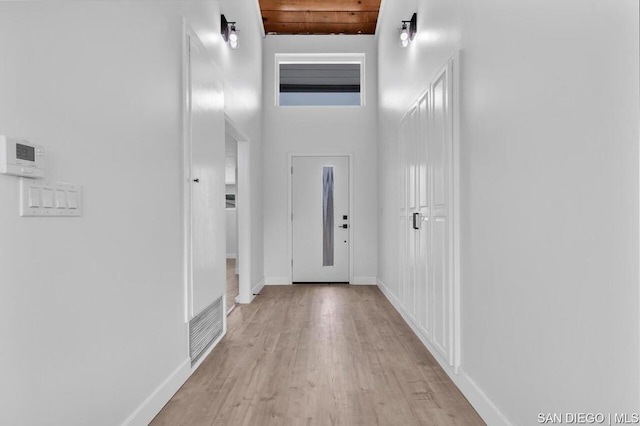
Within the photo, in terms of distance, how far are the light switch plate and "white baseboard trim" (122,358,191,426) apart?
3.23 ft

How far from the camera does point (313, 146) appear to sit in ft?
21.1

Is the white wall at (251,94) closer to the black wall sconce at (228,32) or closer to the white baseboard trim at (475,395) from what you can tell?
the black wall sconce at (228,32)

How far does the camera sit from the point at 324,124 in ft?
21.1

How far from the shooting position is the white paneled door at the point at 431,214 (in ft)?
8.61

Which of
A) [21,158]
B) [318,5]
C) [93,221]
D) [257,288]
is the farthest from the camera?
[318,5]

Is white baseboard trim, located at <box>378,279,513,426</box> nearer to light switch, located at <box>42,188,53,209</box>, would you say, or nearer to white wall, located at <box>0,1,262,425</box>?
white wall, located at <box>0,1,262,425</box>

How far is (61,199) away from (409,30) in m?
3.42

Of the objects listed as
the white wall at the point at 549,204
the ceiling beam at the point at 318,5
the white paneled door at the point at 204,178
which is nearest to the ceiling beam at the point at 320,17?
the ceiling beam at the point at 318,5

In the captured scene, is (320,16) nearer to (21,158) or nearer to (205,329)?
(205,329)

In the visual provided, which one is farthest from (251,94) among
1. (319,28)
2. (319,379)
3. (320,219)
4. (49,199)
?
(49,199)

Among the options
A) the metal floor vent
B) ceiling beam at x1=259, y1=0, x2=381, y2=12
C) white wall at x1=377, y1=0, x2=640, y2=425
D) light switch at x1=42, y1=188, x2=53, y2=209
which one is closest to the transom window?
ceiling beam at x1=259, y1=0, x2=381, y2=12

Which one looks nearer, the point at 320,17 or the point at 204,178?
the point at 204,178

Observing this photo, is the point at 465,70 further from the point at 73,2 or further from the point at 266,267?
the point at 266,267

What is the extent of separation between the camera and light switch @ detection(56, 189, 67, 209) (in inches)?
56.4
